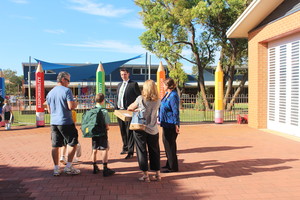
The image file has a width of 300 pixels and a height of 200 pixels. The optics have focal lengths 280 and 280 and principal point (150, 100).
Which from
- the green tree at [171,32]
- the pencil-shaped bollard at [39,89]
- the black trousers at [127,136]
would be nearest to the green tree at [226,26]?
the green tree at [171,32]

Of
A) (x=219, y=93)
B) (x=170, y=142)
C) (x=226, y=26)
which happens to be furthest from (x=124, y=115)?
(x=226, y=26)

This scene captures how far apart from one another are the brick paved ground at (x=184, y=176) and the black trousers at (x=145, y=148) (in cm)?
31

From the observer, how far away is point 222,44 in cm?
1992

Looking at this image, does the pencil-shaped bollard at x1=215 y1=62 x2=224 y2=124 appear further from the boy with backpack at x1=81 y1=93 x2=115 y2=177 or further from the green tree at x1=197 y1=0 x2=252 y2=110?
the boy with backpack at x1=81 y1=93 x2=115 y2=177

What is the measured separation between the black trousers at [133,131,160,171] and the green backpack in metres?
0.64

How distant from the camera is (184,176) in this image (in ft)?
15.7

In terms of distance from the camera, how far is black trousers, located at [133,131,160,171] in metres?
4.40

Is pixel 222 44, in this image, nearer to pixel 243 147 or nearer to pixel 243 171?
pixel 243 147

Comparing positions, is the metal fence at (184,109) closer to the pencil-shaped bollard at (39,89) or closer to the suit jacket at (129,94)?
the pencil-shaped bollard at (39,89)

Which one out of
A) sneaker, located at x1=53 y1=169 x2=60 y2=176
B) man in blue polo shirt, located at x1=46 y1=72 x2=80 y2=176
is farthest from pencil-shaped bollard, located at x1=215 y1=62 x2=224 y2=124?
sneaker, located at x1=53 y1=169 x2=60 y2=176

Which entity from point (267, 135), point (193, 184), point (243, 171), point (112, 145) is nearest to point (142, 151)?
point (193, 184)

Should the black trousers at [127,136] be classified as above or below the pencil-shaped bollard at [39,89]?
below

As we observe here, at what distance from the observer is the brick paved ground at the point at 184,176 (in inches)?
156

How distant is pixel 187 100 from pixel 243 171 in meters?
10.7
